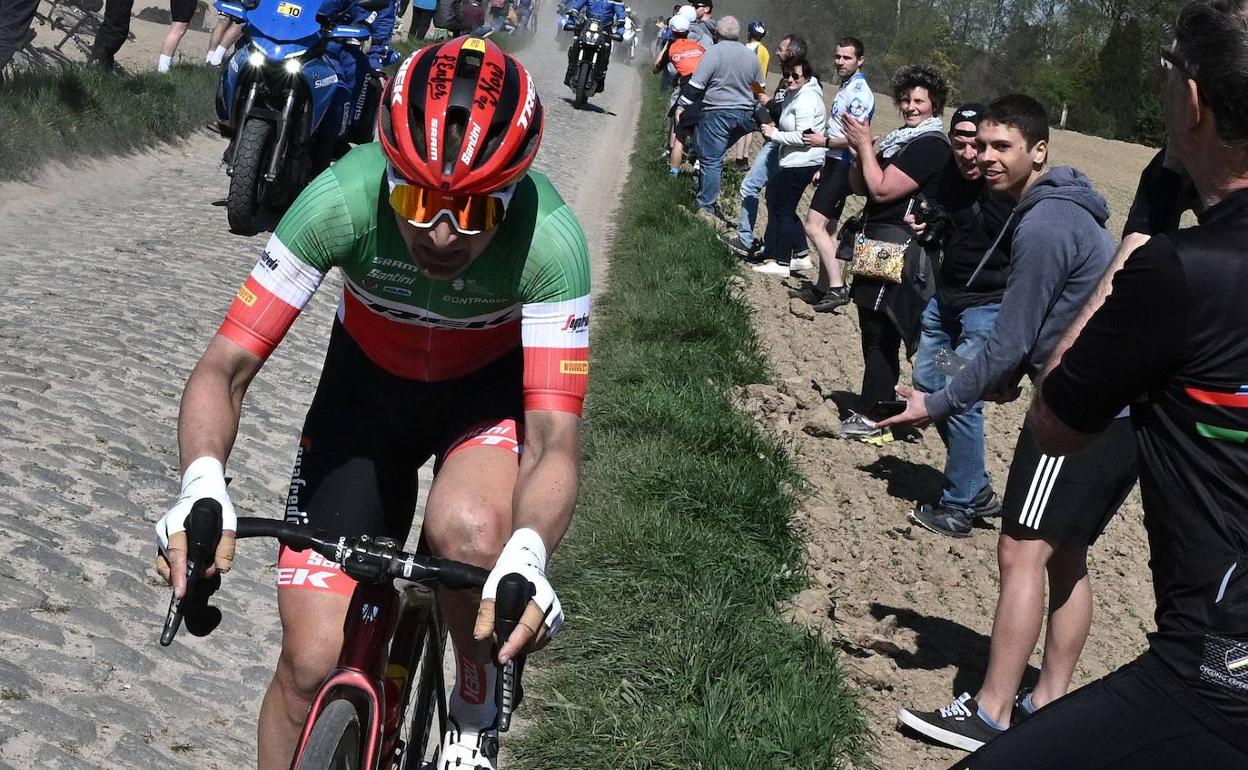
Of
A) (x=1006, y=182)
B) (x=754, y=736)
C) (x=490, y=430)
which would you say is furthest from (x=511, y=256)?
(x=1006, y=182)

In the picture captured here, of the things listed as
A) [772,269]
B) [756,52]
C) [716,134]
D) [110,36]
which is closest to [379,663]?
[772,269]

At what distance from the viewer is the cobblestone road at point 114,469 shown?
4.10 m

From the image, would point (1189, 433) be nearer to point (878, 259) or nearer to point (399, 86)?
point (399, 86)

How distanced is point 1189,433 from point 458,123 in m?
1.67

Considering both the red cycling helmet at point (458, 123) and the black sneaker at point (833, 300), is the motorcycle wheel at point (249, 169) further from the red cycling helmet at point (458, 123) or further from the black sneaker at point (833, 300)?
the red cycling helmet at point (458, 123)

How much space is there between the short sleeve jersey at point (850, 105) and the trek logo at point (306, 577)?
7.78 meters

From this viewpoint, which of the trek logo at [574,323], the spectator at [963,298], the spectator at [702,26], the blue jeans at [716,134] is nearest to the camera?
the trek logo at [574,323]

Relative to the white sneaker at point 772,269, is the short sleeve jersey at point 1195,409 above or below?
above

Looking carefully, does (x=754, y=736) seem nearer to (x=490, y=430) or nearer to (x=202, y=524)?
(x=490, y=430)

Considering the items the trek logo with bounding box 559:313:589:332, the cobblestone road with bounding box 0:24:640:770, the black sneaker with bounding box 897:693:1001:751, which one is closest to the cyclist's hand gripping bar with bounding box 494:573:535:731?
the trek logo with bounding box 559:313:589:332

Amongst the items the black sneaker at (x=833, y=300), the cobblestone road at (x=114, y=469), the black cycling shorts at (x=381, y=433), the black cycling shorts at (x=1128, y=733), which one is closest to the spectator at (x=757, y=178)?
the black sneaker at (x=833, y=300)

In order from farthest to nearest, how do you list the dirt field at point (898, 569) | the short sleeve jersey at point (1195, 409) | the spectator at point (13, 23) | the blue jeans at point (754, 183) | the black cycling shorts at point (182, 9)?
the black cycling shorts at point (182, 9) → the blue jeans at point (754, 183) → the spectator at point (13, 23) → the dirt field at point (898, 569) → the short sleeve jersey at point (1195, 409)

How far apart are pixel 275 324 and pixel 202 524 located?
74 cm

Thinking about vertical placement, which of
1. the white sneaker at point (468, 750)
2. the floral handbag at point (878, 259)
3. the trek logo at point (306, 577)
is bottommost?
the floral handbag at point (878, 259)
